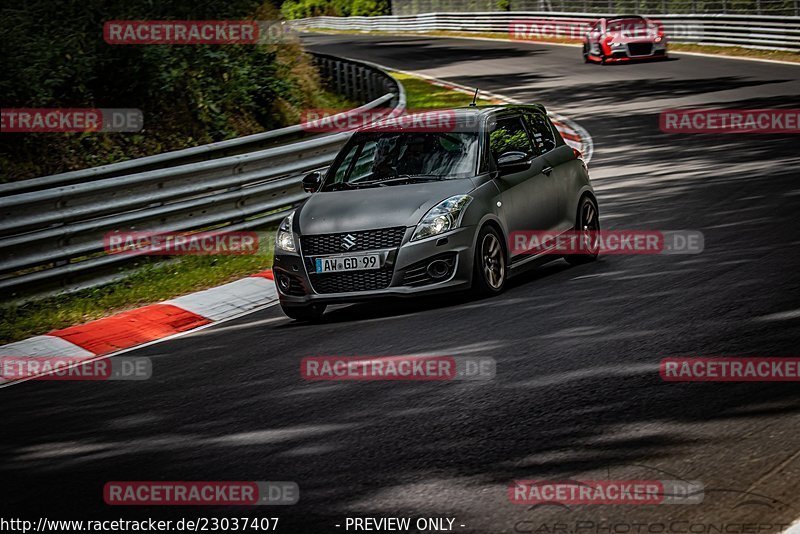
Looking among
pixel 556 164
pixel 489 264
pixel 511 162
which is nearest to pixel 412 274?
pixel 489 264

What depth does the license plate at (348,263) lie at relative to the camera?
909 cm

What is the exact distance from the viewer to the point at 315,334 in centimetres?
900

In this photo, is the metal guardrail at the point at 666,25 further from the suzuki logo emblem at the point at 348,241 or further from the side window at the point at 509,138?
the suzuki logo emblem at the point at 348,241

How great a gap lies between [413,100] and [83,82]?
13.1m

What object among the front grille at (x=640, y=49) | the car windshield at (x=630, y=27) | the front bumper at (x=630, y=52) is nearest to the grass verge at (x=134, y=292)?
the front bumper at (x=630, y=52)

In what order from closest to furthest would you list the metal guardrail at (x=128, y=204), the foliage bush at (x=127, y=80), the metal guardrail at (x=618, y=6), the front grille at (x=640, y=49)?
the metal guardrail at (x=128, y=204) → the foliage bush at (x=127, y=80) → the front grille at (x=640, y=49) → the metal guardrail at (x=618, y=6)

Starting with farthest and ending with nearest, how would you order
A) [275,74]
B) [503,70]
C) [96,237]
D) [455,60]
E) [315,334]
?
[455,60], [503,70], [275,74], [96,237], [315,334]

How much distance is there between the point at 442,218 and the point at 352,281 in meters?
0.88

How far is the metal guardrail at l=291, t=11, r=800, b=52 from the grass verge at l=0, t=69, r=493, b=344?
17.6 meters

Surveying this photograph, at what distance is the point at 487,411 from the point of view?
6.30m

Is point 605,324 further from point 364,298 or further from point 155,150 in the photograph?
point 155,150

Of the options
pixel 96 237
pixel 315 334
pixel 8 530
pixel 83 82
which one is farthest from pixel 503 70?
pixel 8 530

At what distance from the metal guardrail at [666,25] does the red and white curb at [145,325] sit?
19.1 meters

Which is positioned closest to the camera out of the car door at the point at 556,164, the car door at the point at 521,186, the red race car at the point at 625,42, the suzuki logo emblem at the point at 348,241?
the suzuki logo emblem at the point at 348,241
